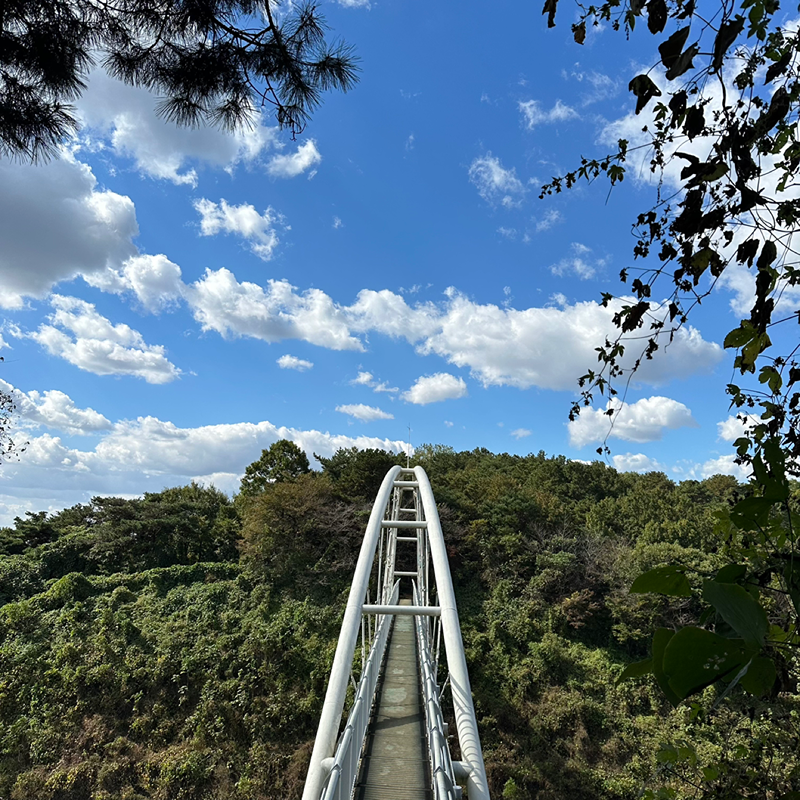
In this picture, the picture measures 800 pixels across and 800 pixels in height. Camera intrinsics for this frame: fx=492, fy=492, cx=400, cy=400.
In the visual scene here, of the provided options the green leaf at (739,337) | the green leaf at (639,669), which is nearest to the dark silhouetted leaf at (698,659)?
the green leaf at (639,669)

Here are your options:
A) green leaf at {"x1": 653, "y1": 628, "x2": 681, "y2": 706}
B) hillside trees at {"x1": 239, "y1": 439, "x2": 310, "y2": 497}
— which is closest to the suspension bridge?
green leaf at {"x1": 653, "y1": 628, "x2": 681, "y2": 706}

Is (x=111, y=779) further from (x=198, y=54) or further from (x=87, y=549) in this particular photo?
(x=198, y=54)

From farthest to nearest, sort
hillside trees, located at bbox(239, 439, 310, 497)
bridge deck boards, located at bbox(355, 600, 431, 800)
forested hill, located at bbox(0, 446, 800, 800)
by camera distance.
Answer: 1. hillside trees, located at bbox(239, 439, 310, 497)
2. forested hill, located at bbox(0, 446, 800, 800)
3. bridge deck boards, located at bbox(355, 600, 431, 800)

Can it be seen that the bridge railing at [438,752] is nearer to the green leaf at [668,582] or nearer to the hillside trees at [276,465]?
the green leaf at [668,582]

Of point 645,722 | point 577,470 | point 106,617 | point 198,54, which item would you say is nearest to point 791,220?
point 198,54

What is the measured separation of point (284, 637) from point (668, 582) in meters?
14.0

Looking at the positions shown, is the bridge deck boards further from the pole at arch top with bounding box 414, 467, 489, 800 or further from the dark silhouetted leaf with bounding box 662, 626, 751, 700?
the dark silhouetted leaf with bounding box 662, 626, 751, 700

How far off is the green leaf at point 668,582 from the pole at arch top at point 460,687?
4303 mm

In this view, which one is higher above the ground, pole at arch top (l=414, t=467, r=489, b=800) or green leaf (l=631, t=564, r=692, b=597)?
green leaf (l=631, t=564, r=692, b=597)

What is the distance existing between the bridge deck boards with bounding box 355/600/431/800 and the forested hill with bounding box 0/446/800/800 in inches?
142

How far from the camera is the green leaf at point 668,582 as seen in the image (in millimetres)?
675

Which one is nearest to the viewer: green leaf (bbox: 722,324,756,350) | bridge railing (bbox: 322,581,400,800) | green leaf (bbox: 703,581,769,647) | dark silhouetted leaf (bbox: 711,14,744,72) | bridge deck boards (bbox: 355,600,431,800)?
green leaf (bbox: 703,581,769,647)

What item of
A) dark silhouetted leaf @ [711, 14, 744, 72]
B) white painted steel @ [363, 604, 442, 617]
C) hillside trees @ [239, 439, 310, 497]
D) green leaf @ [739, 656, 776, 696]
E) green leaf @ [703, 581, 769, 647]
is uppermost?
hillside trees @ [239, 439, 310, 497]

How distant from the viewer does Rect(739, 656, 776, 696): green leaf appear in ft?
1.68
